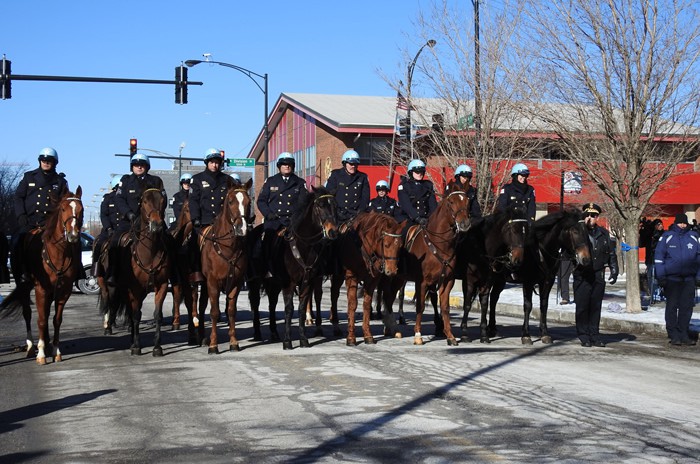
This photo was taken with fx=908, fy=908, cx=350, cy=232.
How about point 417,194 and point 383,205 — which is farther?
point 383,205

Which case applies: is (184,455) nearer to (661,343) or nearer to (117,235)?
(117,235)

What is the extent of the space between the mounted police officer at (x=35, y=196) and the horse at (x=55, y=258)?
0.37 metres

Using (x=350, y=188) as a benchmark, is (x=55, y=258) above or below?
below

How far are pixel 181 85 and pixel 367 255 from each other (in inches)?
610

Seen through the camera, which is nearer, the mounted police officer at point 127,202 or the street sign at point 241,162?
the mounted police officer at point 127,202

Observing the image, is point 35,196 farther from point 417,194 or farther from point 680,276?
point 680,276

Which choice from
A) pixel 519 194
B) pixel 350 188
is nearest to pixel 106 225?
pixel 350 188

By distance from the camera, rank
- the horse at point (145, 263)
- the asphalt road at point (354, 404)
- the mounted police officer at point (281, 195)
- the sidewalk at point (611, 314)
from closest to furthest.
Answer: the asphalt road at point (354, 404) < the horse at point (145, 263) < the mounted police officer at point (281, 195) < the sidewalk at point (611, 314)

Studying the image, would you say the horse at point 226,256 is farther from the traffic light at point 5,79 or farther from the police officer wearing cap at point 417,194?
the traffic light at point 5,79

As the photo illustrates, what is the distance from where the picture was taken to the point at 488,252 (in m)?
15.2

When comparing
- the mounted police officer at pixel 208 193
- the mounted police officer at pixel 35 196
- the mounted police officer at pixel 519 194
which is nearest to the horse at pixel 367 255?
the mounted police officer at pixel 208 193

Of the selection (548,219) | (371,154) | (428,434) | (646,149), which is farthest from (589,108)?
(371,154)

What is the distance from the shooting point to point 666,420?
340 inches

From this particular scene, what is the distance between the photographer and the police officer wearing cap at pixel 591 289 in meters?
15.1
